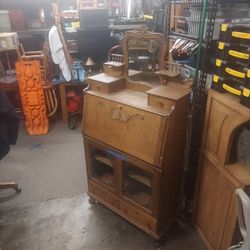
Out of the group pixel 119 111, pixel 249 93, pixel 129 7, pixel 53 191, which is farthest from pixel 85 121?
pixel 129 7

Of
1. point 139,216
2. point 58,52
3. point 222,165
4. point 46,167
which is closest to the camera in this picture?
point 222,165

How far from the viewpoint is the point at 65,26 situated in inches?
135

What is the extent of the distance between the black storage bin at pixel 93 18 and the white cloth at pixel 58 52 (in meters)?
0.37

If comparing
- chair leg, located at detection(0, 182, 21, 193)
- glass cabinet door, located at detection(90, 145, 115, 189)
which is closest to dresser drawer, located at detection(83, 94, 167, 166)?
glass cabinet door, located at detection(90, 145, 115, 189)

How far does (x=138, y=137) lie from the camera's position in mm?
1514

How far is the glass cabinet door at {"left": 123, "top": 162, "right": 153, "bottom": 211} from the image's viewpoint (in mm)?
1696

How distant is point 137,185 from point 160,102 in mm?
717

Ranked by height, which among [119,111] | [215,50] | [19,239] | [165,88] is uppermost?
[215,50]

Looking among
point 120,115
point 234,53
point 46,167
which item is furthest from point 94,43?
point 234,53

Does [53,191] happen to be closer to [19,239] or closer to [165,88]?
[19,239]

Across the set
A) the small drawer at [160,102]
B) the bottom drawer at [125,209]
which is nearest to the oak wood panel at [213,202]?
the bottom drawer at [125,209]

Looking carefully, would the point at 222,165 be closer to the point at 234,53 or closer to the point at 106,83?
the point at 234,53

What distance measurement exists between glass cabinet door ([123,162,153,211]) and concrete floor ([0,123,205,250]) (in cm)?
25

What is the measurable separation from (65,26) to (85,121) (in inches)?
84.6
